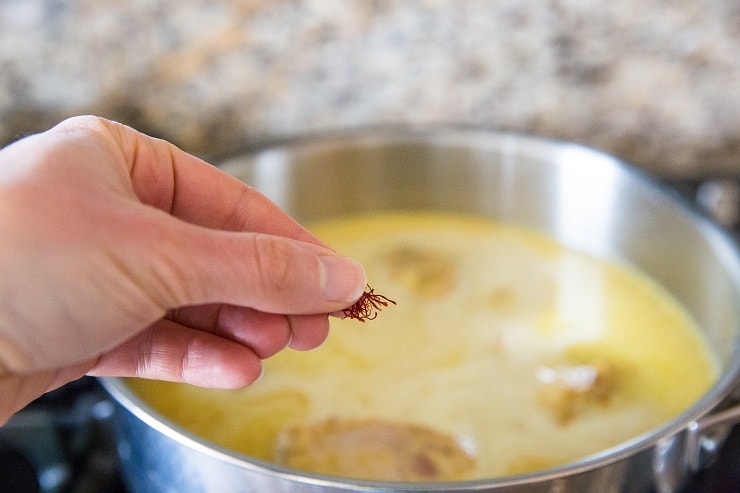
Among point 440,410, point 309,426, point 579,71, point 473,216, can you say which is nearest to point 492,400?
point 440,410

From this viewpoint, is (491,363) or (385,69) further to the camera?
(385,69)

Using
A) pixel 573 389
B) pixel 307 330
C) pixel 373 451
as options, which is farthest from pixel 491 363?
pixel 307 330

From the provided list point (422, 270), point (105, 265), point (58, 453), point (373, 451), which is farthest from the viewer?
point (422, 270)

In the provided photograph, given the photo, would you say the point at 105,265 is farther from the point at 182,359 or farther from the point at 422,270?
the point at 422,270

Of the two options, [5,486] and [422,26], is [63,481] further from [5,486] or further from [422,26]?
[422,26]

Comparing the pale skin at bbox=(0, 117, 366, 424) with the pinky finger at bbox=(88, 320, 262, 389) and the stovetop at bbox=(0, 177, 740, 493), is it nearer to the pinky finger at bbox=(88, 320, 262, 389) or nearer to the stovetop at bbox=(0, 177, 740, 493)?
the pinky finger at bbox=(88, 320, 262, 389)

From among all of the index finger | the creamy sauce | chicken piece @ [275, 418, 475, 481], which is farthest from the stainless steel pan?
the index finger

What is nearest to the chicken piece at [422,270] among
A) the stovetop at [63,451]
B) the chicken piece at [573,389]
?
the chicken piece at [573,389]

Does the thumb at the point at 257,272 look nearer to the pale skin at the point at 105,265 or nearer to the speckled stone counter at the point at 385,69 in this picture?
the pale skin at the point at 105,265
